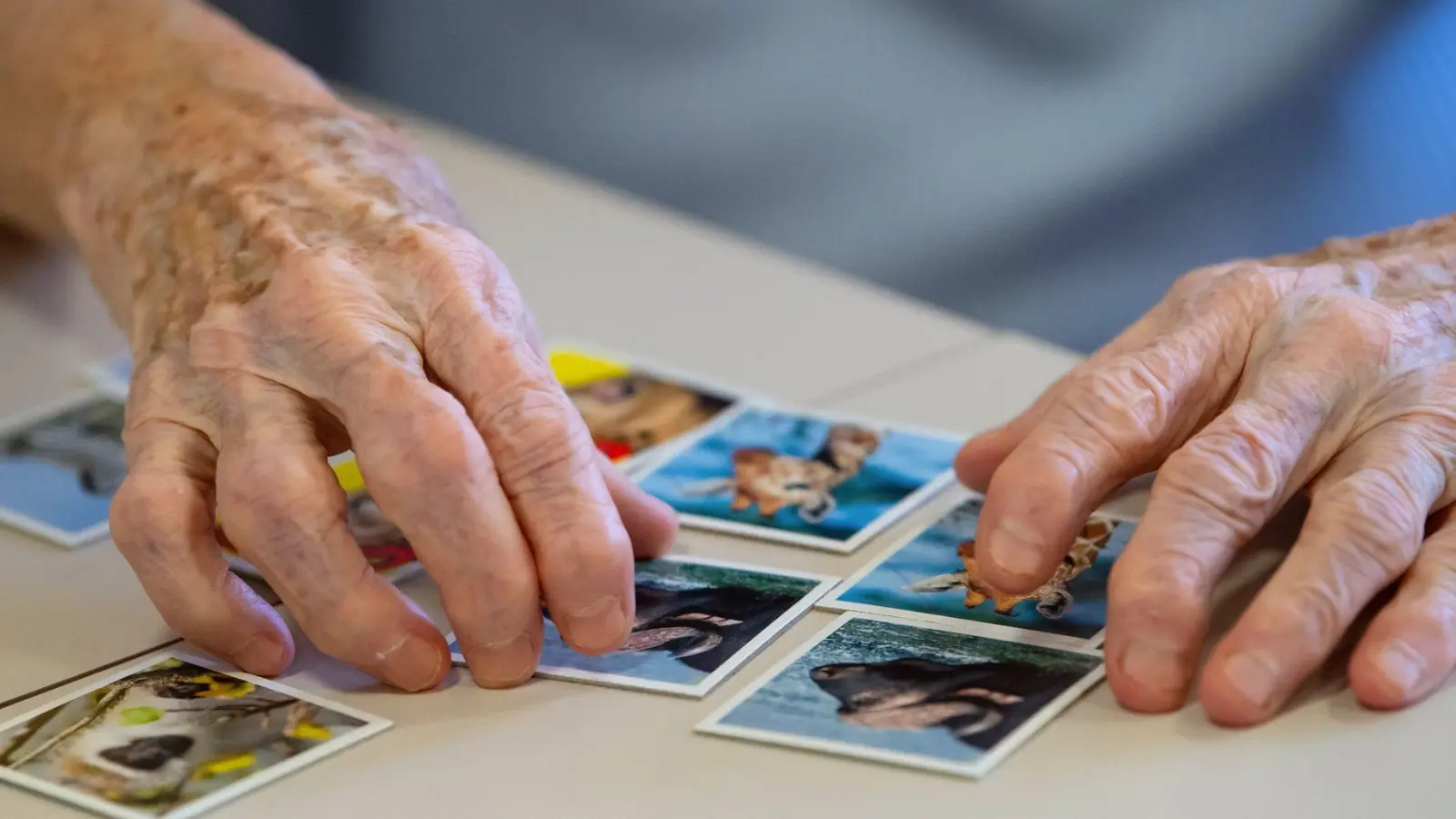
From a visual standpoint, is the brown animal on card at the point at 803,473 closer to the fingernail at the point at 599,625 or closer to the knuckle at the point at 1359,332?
the fingernail at the point at 599,625

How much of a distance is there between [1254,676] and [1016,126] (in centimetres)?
71

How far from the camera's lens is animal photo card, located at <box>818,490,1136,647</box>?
70 cm

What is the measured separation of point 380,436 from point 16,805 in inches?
8.9

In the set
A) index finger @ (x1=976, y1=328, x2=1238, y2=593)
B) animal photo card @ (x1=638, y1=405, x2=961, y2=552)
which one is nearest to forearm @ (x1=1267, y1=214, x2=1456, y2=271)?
index finger @ (x1=976, y1=328, x2=1238, y2=593)

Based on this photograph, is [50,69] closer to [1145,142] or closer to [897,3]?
[897,3]

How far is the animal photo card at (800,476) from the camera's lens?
33.0 inches

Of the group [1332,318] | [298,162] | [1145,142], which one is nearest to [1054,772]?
[1332,318]

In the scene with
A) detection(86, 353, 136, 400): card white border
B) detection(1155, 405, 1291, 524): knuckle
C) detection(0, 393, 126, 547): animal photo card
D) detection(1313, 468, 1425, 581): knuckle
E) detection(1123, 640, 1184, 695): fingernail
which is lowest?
detection(0, 393, 126, 547): animal photo card

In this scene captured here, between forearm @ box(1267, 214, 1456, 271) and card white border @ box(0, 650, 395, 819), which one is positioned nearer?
card white border @ box(0, 650, 395, 819)

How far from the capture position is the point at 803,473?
35.6 inches

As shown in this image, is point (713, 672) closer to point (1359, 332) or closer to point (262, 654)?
point (262, 654)

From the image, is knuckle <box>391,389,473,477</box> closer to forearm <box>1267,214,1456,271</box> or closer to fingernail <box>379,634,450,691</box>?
fingernail <box>379,634,450,691</box>

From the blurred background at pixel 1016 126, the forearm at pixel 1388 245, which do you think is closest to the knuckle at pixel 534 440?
the forearm at pixel 1388 245

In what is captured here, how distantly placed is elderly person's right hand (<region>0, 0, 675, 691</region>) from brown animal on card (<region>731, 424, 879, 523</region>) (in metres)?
0.09
